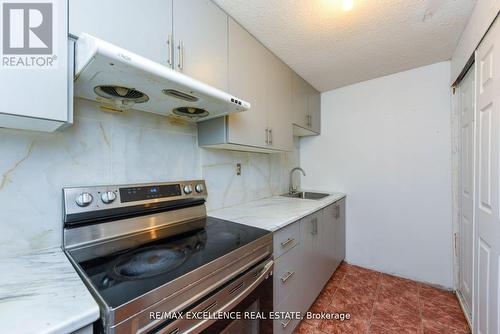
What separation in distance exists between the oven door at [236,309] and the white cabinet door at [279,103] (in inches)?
40.3

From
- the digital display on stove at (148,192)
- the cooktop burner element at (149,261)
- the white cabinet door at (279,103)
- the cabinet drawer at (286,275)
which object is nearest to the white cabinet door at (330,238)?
the cabinet drawer at (286,275)

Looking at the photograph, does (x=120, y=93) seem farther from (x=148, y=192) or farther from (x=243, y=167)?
(x=243, y=167)

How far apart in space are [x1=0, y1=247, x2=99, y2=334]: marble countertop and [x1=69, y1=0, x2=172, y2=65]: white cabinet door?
832mm

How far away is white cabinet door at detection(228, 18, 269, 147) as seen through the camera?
1.42 meters

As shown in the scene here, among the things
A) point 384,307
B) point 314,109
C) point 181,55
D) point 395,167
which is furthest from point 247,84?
point 384,307

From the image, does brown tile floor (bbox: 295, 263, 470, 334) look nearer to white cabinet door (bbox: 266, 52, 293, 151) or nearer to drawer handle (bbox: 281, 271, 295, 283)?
drawer handle (bbox: 281, 271, 295, 283)

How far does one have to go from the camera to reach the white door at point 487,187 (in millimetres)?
1040

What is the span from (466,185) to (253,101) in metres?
1.76

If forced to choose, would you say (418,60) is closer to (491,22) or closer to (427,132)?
(427,132)

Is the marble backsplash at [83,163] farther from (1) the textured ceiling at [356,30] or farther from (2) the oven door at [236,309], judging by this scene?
(1) the textured ceiling at [356,30]

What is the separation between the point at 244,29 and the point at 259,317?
5.84 ft

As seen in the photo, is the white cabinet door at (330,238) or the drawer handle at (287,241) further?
the white cabinet door at (330,238)

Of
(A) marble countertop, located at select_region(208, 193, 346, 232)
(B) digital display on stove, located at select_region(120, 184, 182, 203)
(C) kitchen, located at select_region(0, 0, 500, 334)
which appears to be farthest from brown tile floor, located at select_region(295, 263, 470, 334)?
(B) digital display on stove, located at select_region(120, 184, 182, 203)

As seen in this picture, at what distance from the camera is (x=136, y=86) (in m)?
0.92
